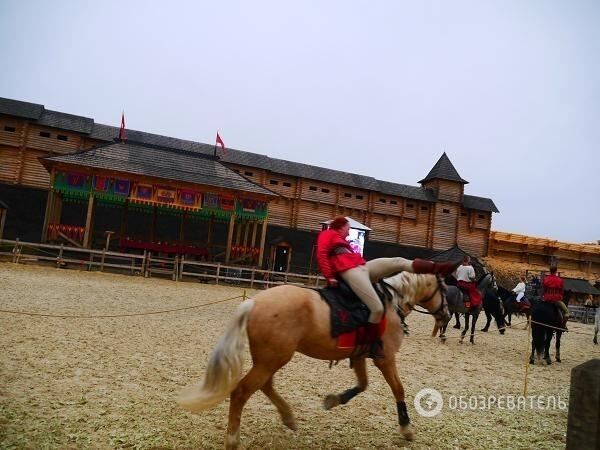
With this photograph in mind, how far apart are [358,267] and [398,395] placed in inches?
56.9

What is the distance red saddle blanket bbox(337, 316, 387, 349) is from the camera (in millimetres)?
3892

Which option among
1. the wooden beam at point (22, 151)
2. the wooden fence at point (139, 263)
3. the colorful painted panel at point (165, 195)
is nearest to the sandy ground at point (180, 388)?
the wooden fence at point (139, 263)

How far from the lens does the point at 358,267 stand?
4.05m

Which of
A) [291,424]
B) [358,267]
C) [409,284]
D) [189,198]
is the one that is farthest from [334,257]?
[189,198]

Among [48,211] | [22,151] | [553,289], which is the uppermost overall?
[22,151]

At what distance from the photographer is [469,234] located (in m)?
32.6

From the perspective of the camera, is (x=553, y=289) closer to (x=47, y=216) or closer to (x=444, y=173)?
(x=47, y=216)

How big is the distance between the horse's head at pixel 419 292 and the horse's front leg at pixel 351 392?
0.81 m

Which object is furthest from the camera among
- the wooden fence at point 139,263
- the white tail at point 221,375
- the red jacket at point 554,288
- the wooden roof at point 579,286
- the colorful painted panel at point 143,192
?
the wooden roof at point 579,286

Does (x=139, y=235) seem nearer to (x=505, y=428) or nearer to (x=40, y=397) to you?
(x=40, y=397)

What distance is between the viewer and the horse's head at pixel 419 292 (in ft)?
15.0

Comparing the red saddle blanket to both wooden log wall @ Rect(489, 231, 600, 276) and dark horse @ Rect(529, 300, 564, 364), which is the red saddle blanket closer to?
dark horse @ Rect(529, 300, 564, 364)

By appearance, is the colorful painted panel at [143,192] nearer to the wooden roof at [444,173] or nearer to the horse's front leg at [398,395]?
the horse's front leg at [398,395]

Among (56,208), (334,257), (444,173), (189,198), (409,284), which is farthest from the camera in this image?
(444,173)
